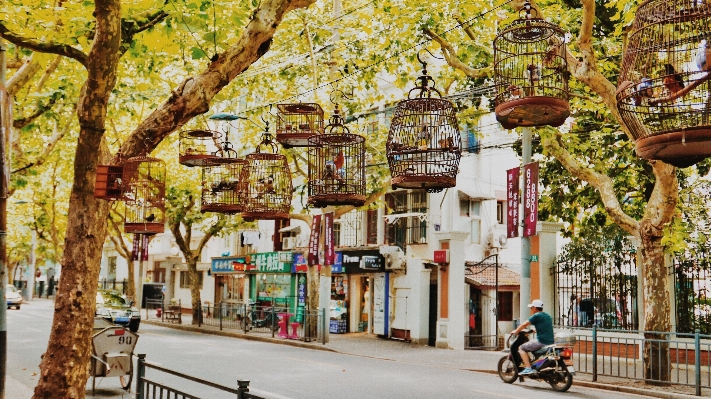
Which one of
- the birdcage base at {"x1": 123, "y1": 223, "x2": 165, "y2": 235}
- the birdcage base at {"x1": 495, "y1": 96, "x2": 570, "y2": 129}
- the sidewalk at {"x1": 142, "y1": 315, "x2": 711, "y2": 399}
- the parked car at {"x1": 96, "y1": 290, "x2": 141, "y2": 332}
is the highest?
the birdcage base at {"x1": 495, "y1": 96, "x2": 570, "y2": 129}

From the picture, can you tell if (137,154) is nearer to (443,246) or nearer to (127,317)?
(443,246)

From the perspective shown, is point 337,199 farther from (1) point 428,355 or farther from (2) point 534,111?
(1) point 428,355

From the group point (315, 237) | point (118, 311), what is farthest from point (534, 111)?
point (118, 311)

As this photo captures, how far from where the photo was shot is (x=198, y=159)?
982 cm

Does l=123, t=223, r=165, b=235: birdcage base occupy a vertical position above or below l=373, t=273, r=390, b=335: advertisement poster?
above

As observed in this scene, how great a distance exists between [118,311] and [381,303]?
10.1 m

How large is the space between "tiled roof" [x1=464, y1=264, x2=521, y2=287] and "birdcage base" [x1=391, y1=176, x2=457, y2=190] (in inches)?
645

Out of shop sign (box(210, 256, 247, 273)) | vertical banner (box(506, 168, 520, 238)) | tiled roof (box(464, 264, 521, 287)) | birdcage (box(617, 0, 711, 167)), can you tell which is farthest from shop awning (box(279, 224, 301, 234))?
birdcage (box(617, 0, 711, 167))

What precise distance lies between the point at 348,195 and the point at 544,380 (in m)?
7.71

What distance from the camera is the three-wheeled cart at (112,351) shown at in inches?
470

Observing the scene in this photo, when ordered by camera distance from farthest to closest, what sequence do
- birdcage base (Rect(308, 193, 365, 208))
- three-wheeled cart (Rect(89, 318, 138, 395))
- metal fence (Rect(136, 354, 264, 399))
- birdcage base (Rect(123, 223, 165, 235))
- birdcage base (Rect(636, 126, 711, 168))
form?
three-wheeled cart (Rect(89, 318, 138, 395)) → birdcage base (Rect(123, 223, 165, 235)) → birdcage base (Rect(308, 193, 365, 208)) → metal fence (Rect(136, 354, 264, 399)) → birdcage base (Rect(636, 126, 711, 168))

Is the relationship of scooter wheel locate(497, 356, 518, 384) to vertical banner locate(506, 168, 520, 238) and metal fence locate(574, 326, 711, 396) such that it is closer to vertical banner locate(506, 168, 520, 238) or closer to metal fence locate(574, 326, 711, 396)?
metal fence locate(574, 326, 711, 396)

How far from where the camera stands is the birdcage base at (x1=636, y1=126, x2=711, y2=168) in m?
3.79

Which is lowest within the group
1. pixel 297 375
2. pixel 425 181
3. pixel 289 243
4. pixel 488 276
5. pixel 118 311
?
pixel 297 375
